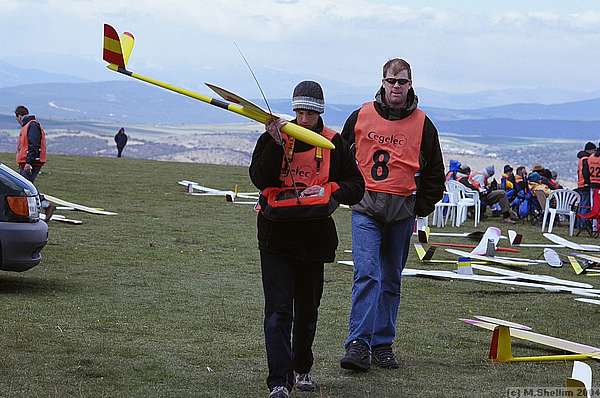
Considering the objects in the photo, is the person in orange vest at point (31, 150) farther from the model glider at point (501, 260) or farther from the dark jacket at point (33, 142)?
the model glider at point (501, 260)

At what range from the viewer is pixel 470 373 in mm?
6922

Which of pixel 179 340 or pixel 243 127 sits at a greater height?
pixel 243 127

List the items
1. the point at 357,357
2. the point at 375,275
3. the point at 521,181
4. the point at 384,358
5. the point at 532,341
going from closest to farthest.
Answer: the point at 357,357
the point at 375,275
the point at 384,358
the point at 532,341
the point at 521,181

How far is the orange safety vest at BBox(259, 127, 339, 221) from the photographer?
5.73 metres

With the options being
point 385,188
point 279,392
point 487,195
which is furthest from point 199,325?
point 487,195

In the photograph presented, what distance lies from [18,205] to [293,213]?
4.43 meters

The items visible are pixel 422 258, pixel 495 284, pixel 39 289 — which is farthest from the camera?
pixel 422 258

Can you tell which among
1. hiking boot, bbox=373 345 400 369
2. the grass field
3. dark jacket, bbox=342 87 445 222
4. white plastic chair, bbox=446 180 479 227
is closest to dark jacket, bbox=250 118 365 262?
the grass field

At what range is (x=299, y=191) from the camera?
5770mm

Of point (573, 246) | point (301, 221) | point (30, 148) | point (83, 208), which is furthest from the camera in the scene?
point (83, 208)

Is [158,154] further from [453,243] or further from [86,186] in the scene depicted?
[453,243]

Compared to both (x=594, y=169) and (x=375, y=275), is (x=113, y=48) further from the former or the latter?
(x=594, y=169)

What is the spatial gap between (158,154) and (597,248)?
98.8m

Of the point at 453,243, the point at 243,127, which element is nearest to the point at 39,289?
the point at 453,243
